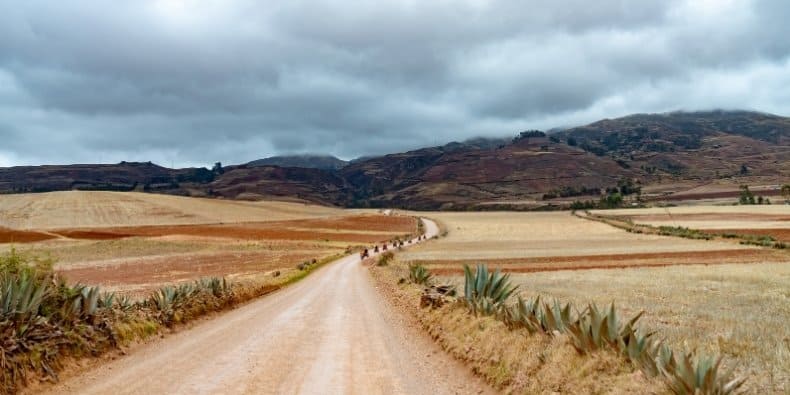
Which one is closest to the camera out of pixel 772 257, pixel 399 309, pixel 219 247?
pixel 399 309

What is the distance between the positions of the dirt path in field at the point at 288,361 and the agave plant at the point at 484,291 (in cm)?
156

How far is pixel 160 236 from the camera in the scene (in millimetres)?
91688

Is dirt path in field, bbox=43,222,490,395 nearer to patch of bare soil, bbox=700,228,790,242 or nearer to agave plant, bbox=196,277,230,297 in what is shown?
agave plant, bbox=196,277,230,297

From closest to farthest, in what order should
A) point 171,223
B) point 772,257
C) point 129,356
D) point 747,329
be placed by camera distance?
point 129,356 → point 747,329 → point 772,257 → point 171,223

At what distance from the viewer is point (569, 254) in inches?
2421

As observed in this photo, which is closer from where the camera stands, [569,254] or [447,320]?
[447,320]

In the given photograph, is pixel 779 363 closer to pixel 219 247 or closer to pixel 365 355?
pixel 365 355

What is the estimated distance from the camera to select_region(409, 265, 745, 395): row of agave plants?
721 centimetres

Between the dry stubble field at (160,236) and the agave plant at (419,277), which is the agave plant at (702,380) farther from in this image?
the agave plant at (419,277)

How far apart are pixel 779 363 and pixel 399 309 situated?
49.8 feet

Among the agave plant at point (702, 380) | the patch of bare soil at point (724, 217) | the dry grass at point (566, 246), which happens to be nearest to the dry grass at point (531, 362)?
the agave plant at point (702, 380)

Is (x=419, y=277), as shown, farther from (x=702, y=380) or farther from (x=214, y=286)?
(x=702, y=380)

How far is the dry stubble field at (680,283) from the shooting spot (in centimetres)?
1241

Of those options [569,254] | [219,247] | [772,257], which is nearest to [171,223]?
[219,247]
